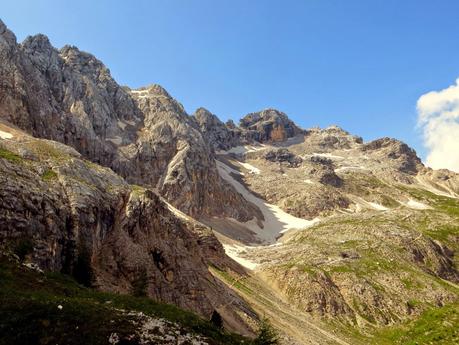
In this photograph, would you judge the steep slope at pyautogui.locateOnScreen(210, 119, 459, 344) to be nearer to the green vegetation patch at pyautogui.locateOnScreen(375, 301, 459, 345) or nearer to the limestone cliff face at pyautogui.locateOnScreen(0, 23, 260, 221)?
the limestone cliff face at pyautogui.locateOnScreen(0, 23, 260, 221)

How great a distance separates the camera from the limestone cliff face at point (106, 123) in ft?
376

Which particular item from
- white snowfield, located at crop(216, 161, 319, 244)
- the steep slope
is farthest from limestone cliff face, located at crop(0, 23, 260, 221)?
the steep slope

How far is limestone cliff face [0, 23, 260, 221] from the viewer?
376ft

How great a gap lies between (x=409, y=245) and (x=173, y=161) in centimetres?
8946

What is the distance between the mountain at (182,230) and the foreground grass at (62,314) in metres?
1.30

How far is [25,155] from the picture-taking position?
5169cm

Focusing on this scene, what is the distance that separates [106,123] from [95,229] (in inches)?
4557

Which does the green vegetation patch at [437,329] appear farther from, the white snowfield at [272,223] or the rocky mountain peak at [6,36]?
the rocky mountain peak at [6,36]

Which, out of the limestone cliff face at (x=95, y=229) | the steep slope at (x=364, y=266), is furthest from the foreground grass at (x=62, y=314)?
the steep slope at (x=364, y=266)

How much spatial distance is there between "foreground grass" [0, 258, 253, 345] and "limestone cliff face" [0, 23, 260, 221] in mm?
84101

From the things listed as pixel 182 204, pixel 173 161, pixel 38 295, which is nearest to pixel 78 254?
pixel 38 295

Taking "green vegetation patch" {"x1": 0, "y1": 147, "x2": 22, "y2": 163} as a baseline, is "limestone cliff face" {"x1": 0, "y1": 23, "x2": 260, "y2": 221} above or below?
above

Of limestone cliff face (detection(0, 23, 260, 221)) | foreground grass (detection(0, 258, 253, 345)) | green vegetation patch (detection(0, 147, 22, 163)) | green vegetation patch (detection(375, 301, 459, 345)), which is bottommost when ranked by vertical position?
foreground grass (detection(0, 258, 253, 345))

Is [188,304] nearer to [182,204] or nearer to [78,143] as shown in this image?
[78,143]
